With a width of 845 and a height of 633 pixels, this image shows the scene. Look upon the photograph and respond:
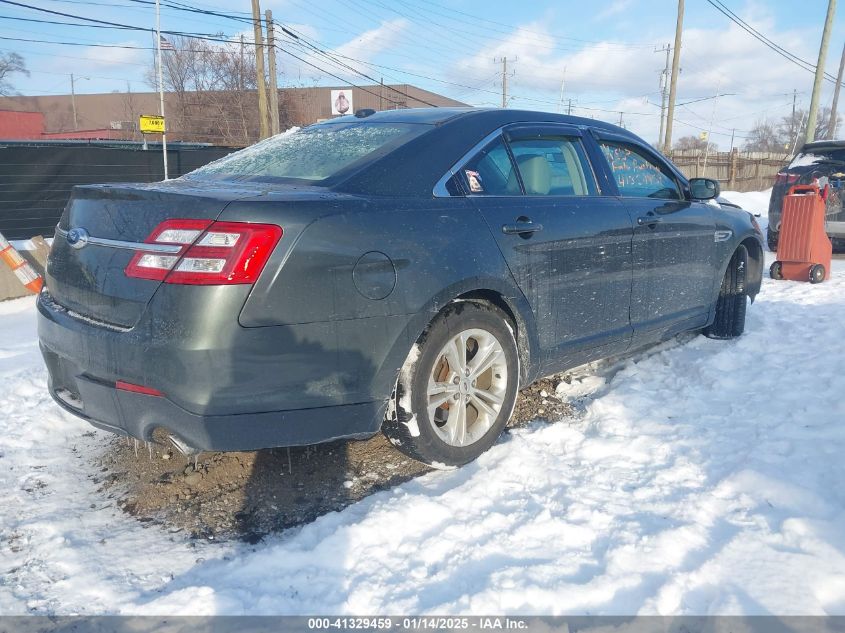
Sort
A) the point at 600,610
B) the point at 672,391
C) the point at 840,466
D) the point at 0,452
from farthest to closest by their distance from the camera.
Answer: the point at 672,391 → the point at 0,452 → the point at 840,466 → the point at 600,610

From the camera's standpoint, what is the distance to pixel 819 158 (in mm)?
9891

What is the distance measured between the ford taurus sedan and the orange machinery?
4.94 m

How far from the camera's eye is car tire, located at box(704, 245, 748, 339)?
5.23 metres

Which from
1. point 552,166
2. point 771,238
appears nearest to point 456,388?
point 552,166

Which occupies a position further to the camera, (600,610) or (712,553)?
(712,553)

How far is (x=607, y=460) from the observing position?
3.24 metres

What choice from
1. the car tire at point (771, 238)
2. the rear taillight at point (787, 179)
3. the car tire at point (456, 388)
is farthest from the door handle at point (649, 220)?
the car tire at point (771, 238)

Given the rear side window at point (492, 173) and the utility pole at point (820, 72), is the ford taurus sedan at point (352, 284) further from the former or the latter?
the utility pole at point (820, 72)

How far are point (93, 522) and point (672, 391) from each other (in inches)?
128

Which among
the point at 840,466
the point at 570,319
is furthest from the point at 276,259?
the point at 840,466

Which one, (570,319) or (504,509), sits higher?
(570,319)

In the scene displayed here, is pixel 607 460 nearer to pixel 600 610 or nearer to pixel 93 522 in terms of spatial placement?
pixel 600 610

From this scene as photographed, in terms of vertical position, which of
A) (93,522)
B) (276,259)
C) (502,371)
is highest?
(276,259)

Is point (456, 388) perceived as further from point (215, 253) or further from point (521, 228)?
point (215, 253)
